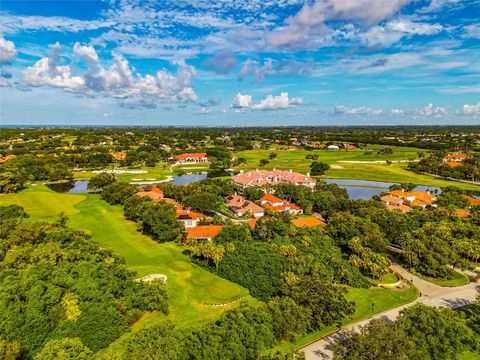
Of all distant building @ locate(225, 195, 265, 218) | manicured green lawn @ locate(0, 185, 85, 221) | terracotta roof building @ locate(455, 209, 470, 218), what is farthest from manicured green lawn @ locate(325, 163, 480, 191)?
manicured green lawn @ locate(0, 185, 85, 221)

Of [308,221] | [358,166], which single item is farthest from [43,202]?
[358,166]

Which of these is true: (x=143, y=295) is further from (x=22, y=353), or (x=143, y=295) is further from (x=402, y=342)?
(x=402, y=342)

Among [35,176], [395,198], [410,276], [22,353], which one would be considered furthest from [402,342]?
[35,176]

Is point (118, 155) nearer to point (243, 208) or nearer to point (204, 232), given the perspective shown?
point (243, 208)

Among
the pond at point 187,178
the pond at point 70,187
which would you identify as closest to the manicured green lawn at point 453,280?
the pond at point 187,178

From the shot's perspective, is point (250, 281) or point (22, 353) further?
point (250, 281)

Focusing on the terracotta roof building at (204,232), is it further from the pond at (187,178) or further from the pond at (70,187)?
the pond at (187,178)
